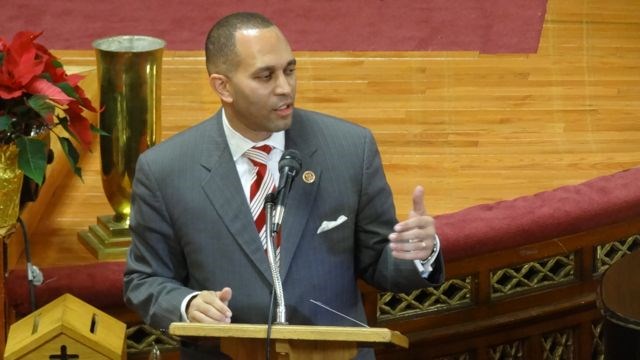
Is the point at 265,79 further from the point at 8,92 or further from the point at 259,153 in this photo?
the point at 8,92

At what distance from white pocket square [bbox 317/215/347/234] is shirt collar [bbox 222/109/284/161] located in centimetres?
10

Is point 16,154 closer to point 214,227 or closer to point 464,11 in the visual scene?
point 214,227

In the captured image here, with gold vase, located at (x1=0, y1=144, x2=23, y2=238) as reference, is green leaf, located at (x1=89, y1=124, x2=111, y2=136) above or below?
above

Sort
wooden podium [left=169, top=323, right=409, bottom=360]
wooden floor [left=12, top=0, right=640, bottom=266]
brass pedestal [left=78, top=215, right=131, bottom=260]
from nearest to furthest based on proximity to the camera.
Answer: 1. wooden podium [left=169, top=323, right=409, bottom=360]
2. brass pedestal [left=78, top=215, right=131, bottom=260]
3. wooden floor [left=12, top=0, right=640, bottom=266]

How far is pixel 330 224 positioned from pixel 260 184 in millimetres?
92

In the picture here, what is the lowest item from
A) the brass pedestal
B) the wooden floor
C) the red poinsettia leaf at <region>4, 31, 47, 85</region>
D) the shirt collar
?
the brass pedestal

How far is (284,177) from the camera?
146 centimetres

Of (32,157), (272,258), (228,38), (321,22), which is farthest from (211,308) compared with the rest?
(321,22)

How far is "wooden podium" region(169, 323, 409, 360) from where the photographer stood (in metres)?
1.38

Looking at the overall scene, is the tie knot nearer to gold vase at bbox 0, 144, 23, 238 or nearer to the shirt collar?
the shirt collar

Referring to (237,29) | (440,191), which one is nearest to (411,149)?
(440,191)

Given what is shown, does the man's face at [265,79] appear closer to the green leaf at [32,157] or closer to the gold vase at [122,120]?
the green leaf at [32,157]

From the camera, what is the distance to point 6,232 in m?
1.86

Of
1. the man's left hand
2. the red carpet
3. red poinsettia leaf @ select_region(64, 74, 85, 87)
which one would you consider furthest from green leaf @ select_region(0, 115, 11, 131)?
the red carpet
